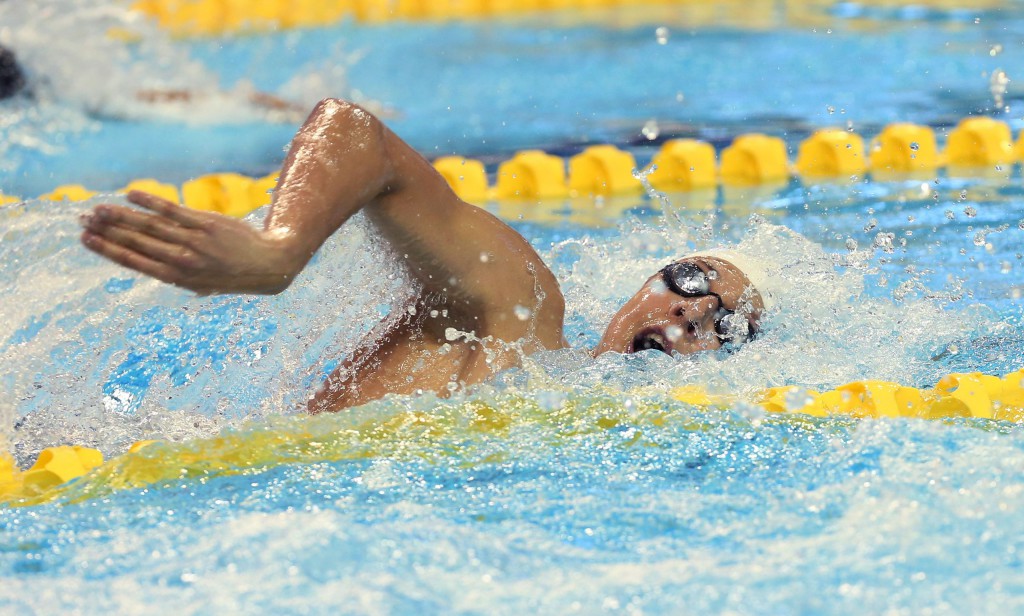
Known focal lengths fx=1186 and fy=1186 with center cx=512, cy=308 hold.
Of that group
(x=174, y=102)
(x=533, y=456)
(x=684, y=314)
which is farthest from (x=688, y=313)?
(x=174, y=102)

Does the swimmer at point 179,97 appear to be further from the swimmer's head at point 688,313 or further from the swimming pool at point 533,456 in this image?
the swimmer's head at point 688,313

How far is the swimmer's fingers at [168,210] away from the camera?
149cm

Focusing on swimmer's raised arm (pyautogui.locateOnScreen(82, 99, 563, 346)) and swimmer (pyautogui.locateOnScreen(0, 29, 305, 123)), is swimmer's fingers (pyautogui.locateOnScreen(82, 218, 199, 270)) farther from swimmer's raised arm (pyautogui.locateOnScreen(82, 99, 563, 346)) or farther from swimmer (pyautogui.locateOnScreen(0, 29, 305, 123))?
swimmer (pyautogui.locateOnScreen(0, 29, 305, 123))

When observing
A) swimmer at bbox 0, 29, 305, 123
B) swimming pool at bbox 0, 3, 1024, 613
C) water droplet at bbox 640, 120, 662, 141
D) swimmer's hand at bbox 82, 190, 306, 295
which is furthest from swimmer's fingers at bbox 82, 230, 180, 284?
swimmer at bbox 0, 29, 305, 123

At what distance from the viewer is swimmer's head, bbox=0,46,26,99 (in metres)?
6.31

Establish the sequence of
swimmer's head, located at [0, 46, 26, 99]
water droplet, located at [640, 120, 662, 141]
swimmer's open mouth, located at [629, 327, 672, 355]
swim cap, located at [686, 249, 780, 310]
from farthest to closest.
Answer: swimmer's head, located at [0, 46, 26, 99]
water droplet, located at [640, 120, 662, 141]
swim cap, located at [686, 249, 780, 310]
swimmer's open mouth, located at [629, 327, 672, 355]

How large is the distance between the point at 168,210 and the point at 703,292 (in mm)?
1136

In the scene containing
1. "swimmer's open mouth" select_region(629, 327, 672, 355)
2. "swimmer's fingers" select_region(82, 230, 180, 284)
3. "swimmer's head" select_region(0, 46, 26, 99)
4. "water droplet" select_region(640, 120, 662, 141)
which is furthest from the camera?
"swimmer's head" select_region(0, 46, 26, 99)

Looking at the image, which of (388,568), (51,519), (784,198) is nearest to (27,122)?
(784,198)

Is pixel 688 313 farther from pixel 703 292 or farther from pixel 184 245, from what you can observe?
pixel 184 245

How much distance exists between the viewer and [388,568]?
1577 millimetres

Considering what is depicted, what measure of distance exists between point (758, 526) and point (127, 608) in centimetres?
86

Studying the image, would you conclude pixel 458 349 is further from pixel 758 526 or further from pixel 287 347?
pixel 758 526

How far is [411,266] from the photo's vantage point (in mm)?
2029
